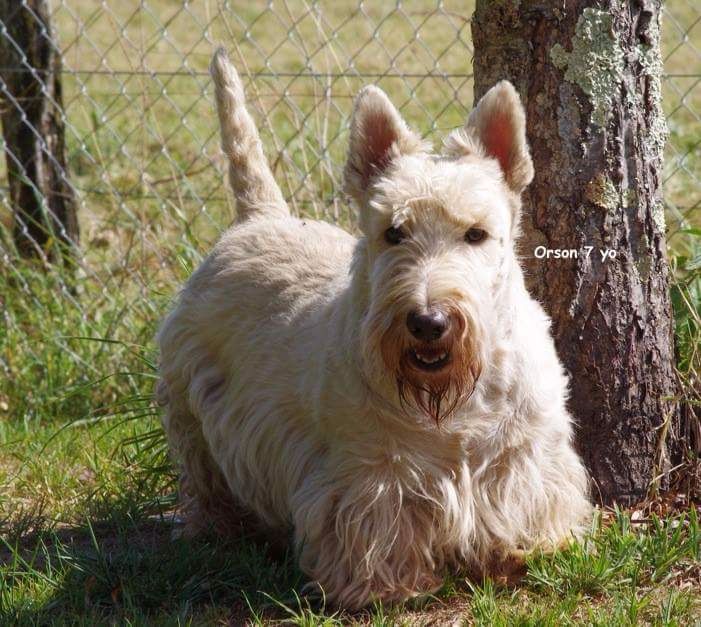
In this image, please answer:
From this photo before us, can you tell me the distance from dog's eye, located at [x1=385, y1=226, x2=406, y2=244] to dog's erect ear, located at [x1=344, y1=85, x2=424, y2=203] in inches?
10.4

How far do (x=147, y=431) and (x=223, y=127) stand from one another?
1.21 meters

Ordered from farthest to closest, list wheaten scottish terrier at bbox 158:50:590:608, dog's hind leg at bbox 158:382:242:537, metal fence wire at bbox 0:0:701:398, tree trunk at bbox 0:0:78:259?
tree trunk at bbox 0:0:78:259 → metal fence wire at bbox 0:0:701:398 → dog's hind leg at bbox 158:382:242:537 → wheaten scottish terrier at bbox 158:50:590:608

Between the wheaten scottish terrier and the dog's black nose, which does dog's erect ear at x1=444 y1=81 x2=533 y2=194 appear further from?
the dog's black nose

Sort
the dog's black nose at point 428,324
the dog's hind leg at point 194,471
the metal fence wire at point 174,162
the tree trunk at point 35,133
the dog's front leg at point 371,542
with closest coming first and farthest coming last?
the dog's black nose at point 428,324, the dog's front leg at point 371,542, the dog's hind leg at point 194,471, the metal fence wire at point 174,162, the tree trunk at point 35,133

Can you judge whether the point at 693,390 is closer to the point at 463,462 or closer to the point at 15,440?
the point at 463,462

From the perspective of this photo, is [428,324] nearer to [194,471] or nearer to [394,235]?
[394,235]

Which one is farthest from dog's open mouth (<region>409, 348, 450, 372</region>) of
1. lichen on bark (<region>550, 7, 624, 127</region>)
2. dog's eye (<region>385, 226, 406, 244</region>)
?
lichen on bark (<region>550, 7, 624, 127</region>)

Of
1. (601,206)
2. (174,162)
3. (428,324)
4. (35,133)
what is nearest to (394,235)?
(428,324)

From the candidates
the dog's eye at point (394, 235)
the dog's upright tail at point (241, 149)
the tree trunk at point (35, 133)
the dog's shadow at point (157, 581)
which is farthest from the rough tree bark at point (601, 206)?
the tree trunk at point (35, 133)

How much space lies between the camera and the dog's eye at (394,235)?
2.81 meters

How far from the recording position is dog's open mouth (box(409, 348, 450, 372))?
106 inches

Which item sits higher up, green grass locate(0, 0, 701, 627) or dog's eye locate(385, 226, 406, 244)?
dog's eye locate(385, 226, 406, 244)

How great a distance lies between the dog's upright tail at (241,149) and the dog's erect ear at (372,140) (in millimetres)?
762

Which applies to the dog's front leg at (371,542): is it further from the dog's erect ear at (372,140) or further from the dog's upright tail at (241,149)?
the dog's upright tail at (241,149)
